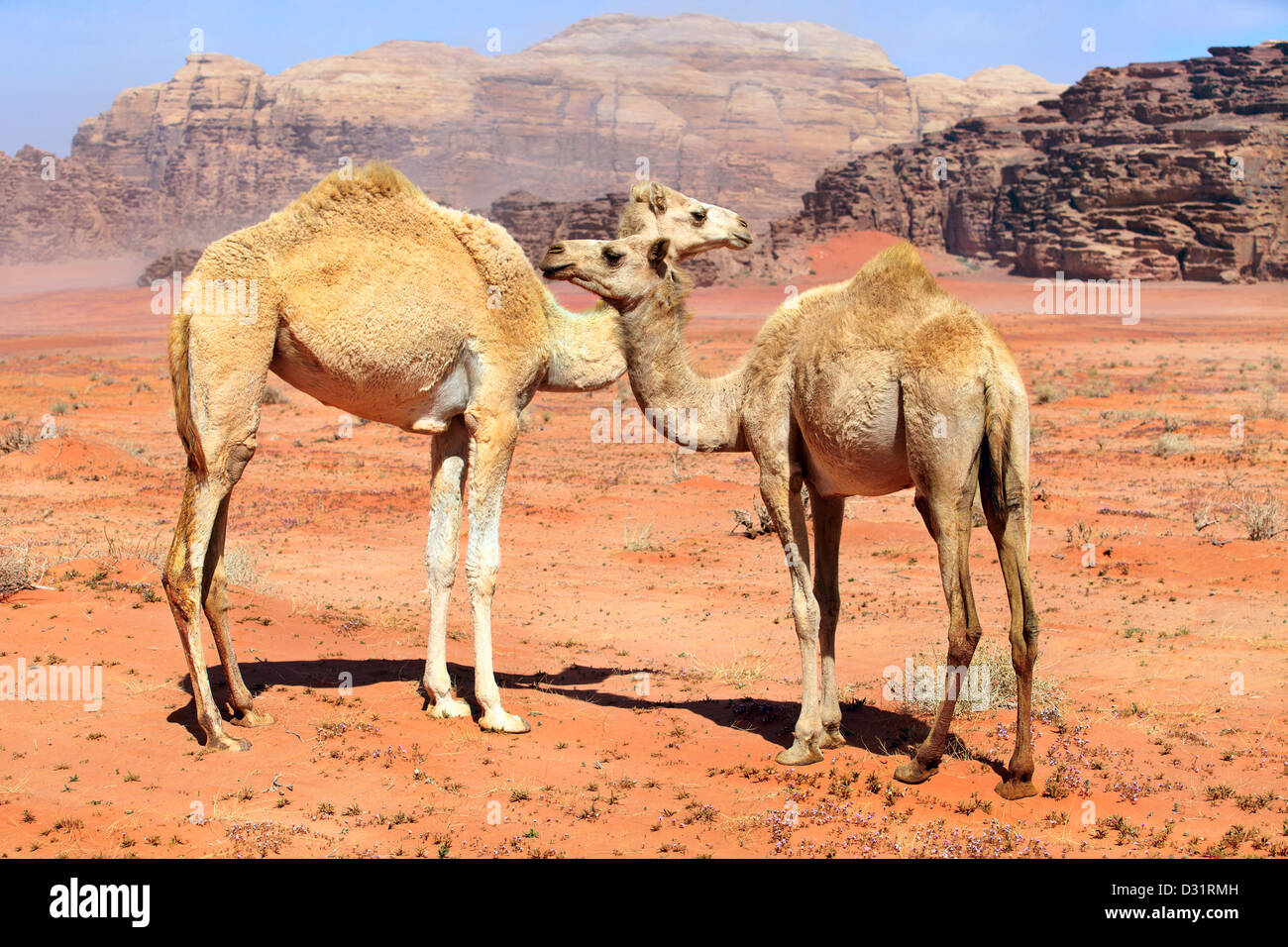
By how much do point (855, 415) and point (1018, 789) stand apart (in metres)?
2.49

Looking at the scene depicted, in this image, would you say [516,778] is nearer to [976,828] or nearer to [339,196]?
[976,828]

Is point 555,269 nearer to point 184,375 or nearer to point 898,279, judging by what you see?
point 898,279

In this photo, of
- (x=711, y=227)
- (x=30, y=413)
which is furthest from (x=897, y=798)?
(x=30, y=413)

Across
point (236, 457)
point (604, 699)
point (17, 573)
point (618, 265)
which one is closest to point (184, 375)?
point (236, 457)

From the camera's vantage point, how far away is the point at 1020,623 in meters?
6.30

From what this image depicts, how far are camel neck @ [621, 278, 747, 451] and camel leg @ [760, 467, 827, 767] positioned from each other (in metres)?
0.55

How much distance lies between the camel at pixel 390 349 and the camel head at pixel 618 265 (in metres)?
0.23

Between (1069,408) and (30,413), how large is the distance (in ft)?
93.5

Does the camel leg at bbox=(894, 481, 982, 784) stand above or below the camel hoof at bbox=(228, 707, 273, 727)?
above

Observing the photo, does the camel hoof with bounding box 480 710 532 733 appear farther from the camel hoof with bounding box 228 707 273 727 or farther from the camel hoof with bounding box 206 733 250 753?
the camel hoof with bounding box 206 733 250 753

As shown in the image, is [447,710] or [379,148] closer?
[447,710]

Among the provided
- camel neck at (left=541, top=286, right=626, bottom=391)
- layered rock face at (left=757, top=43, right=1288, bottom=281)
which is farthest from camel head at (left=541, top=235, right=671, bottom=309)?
layered rock face at (left=757, top=43, right=1288, bottom=281)

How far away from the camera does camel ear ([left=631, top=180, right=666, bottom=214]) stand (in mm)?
7539

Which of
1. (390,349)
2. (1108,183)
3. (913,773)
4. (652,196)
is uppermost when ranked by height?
(1108,183)
